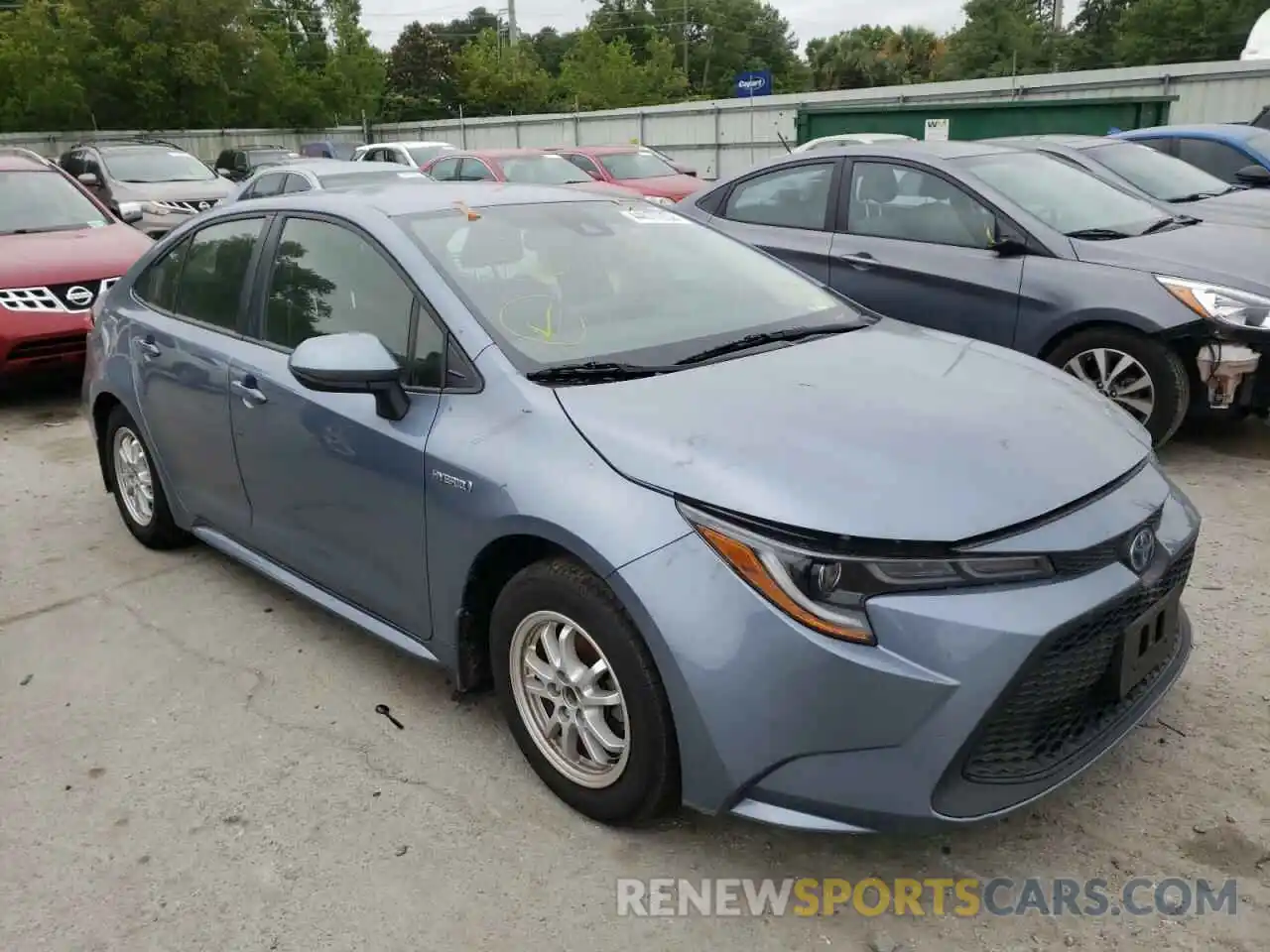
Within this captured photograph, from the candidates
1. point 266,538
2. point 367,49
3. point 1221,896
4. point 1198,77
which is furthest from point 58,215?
point 367,49

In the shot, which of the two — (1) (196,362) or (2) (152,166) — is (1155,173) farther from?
(2) (152,166)

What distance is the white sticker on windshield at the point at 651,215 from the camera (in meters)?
3.78

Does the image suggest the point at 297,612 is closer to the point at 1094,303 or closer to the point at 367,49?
the point at 1094,303

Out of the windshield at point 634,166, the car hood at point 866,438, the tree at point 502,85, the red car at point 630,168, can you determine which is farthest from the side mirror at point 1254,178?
the tree at point 502,85

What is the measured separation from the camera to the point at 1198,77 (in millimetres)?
18984

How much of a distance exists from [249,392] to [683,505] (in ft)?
6.26

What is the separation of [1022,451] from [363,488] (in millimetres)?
1843

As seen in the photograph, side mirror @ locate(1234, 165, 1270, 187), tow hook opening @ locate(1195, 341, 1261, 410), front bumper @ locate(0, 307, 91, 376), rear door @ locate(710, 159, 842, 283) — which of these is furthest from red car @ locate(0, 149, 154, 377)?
side mirror @ locate(1234, 165, 1270, 187)

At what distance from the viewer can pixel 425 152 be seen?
1791 cm

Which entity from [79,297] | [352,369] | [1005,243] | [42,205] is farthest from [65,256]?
[1005,243]

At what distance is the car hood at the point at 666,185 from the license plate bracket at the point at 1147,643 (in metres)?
11.9

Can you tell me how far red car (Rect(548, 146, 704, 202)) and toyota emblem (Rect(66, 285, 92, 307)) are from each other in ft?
27.9

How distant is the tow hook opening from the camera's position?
503 cm

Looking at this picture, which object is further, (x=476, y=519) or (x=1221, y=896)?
(x=476, y=519)
